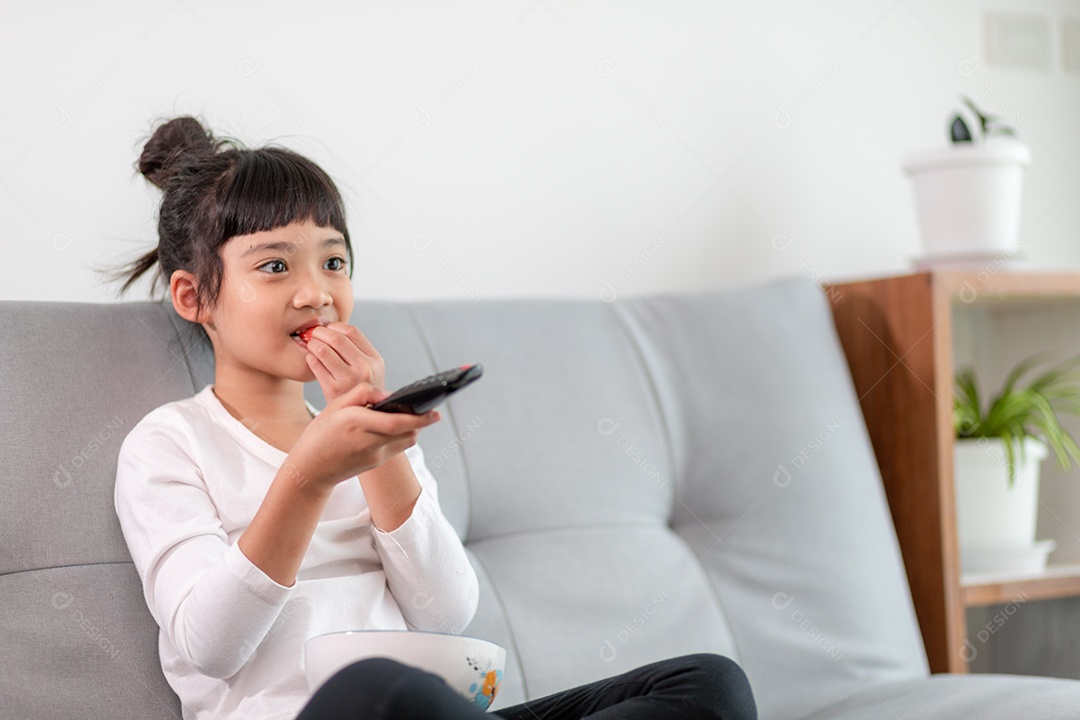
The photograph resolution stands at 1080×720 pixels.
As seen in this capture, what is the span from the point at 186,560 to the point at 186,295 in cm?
29

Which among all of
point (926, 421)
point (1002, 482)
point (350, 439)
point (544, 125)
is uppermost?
point (544, 125)

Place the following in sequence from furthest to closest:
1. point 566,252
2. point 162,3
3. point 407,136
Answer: point 566,252 < point 407,136 < point 162,3

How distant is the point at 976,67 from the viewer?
2.07 metres

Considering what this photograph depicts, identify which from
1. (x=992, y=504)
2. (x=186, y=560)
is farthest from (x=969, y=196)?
(x=186, y=560)

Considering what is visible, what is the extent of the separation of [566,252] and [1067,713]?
3.17 feet

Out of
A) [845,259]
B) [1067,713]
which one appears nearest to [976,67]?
[845,259]

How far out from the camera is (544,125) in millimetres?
1685

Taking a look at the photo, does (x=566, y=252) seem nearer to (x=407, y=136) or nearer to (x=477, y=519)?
(x=407, y=136)

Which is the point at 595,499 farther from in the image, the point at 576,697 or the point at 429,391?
the point at 429,391

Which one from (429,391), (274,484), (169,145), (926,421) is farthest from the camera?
(926,421)

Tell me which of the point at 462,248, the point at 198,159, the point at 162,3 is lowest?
the point at 462,248

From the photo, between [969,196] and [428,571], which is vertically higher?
[969,196]

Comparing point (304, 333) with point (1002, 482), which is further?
point (1002, 482)

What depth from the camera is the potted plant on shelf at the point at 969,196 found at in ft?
5.54
